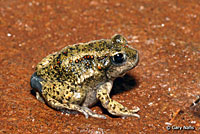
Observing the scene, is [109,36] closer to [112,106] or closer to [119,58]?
[119,58]

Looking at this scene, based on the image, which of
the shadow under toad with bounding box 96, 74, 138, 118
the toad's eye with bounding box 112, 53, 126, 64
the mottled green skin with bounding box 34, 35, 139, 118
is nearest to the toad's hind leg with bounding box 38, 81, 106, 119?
the mottled green skin with bounding box 34, 35, 139, 118

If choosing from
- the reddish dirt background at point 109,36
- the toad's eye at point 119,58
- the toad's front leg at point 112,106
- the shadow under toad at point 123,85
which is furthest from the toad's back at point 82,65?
the shadow under toad at point 123,85

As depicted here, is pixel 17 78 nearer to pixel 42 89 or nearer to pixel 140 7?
pixel 42 89

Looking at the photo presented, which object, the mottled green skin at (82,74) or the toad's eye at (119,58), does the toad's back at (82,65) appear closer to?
the mottled green skin at (82,74)

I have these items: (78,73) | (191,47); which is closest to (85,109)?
(78,73)

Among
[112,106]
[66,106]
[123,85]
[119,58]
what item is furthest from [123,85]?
[66,106]

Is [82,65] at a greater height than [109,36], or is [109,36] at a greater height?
[109,36]
